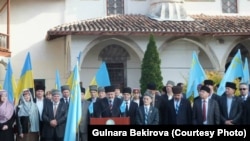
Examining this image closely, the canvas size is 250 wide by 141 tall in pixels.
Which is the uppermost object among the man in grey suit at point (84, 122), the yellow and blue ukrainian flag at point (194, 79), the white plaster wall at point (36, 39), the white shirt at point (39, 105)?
A: the white plaster wall at point (36, 39)

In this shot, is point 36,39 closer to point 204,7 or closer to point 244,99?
point 204,7

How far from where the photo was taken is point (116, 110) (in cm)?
929

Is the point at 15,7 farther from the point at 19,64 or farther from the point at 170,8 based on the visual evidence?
the point at 170,8

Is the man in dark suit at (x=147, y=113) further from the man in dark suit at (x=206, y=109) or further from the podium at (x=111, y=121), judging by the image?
the man in dark suit at (x=206, y=109)

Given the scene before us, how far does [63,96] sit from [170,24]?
10278 millimetres

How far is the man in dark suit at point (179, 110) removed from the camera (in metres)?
8.93

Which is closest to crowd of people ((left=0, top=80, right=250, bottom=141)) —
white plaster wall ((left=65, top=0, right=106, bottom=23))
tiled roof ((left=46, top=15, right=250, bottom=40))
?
tiled roof ((left=46, top=15, right=250, bottom=40))

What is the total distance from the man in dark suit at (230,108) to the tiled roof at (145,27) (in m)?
9.65

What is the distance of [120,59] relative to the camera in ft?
65.0

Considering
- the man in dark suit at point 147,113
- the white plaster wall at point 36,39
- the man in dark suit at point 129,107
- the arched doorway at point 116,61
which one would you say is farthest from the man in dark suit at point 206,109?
the white plaster wall at point 36,39

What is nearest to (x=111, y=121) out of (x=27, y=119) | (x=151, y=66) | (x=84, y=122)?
(x=84, y=122)

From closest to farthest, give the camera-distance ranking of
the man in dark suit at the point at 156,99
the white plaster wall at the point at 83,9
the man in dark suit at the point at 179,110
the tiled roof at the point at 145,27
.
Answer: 1. the man in dark suit at the point at 179,110
2. the man in dark suit at the point at 156,99
3. the tiled roof at the point at 145,27
4. the white plaster wall at the point at 83,9

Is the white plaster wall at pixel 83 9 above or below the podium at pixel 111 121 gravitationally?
above

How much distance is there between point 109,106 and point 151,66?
9.04 m
